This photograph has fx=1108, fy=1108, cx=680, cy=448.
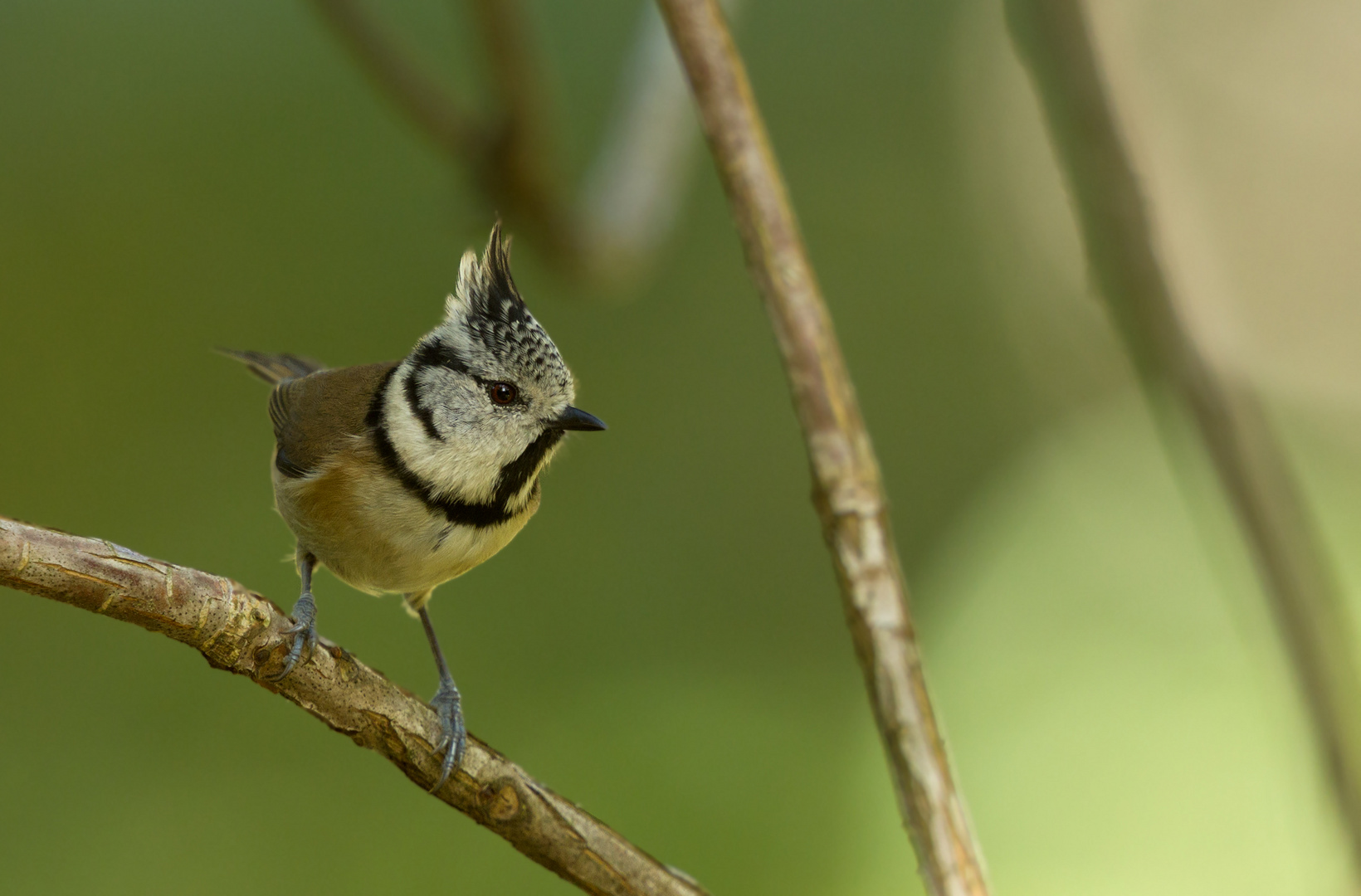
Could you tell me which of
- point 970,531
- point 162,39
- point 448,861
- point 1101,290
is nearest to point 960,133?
point 970,531

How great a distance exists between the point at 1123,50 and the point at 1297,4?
4.00 metres

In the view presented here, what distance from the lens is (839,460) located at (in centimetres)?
167

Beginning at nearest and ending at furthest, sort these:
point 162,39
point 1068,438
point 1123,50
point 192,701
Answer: point 1123,50 → point 192,701 → point 162,39 → point 1068,438

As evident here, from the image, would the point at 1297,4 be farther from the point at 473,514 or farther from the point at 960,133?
the point at 473,514

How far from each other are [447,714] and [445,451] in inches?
19.1

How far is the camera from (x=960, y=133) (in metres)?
6.66

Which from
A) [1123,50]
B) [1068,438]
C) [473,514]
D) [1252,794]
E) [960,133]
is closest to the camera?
[1123,50]

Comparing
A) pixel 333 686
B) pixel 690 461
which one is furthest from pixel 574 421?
pixel 690 461

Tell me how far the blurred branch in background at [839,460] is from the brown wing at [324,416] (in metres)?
0.93

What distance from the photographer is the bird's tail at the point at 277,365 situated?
116 inches

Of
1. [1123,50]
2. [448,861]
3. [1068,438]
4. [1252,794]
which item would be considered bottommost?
[448,861]

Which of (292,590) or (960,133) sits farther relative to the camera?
(960,133)

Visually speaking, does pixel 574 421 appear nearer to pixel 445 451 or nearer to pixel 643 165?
pixel 445 451

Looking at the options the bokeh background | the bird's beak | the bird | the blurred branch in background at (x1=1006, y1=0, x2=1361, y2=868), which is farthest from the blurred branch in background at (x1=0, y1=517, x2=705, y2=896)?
the bokeh background
